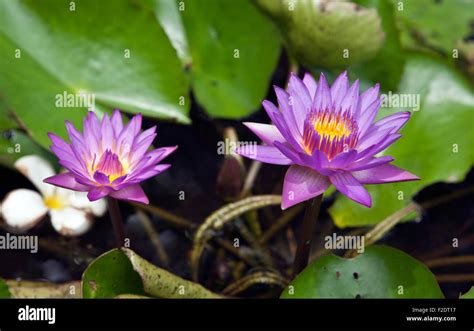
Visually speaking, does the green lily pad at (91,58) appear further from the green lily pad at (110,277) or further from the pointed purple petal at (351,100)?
the pointed purple petal at (351,100)

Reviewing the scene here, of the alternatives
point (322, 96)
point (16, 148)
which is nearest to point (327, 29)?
point (322, 96)

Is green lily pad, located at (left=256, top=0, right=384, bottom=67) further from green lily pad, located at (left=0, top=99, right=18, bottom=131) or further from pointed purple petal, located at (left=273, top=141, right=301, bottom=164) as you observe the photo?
green lily pad, located at (left=0, top=99, right=18, bottom=131)

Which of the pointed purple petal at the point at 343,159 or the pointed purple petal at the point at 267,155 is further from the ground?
the pointed purple petal at the point at 267,155


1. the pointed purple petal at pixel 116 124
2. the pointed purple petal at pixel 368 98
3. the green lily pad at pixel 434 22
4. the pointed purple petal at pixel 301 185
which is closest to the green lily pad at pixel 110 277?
the pointed purple petal at pixel 116 124

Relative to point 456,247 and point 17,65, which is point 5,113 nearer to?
point 17,65

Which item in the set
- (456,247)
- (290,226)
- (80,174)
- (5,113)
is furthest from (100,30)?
(456,247)
